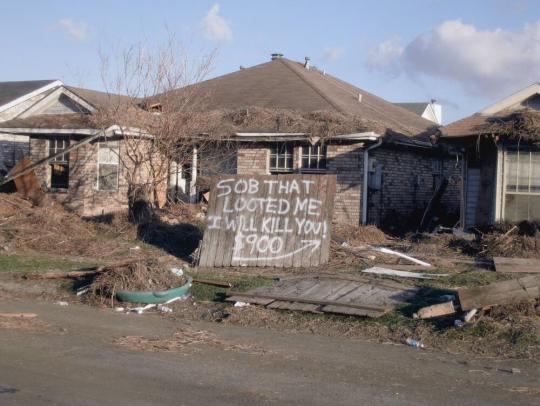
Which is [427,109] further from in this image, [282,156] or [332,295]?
[332,295]

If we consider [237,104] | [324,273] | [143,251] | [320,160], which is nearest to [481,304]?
[324,273]

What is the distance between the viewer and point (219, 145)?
2072 cm

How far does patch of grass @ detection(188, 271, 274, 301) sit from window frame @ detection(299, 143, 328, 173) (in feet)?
23.7

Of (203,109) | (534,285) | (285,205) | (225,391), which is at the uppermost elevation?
(203,109)

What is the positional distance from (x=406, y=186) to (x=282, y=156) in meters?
4.40

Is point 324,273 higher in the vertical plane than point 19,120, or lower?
lower

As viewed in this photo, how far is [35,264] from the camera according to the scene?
1431 cm

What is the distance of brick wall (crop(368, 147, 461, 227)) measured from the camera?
813 inches

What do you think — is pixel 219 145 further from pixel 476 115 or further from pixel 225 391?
pixel 225 391

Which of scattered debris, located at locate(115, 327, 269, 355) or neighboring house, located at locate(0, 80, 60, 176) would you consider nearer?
scattered debris, located at locate(115, 327, 269, 355)

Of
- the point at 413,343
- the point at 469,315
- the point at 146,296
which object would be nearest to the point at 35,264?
the point at 146,296

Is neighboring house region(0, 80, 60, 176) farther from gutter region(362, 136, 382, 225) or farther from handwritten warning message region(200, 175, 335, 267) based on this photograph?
handwritten warning message region(200, 175, 335, 267)

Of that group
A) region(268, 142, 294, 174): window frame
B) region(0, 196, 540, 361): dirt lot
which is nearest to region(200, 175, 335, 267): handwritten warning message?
region(0, 196, 540, 361): dirt lot

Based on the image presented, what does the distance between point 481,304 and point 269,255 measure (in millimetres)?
5319
